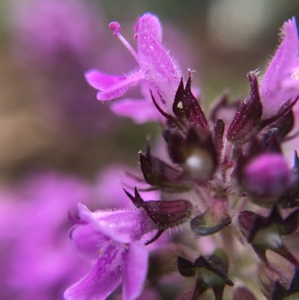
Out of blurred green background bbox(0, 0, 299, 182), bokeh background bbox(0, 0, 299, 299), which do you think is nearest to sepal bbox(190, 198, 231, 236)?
bokeh background bbox(0, 0, 299, 299)

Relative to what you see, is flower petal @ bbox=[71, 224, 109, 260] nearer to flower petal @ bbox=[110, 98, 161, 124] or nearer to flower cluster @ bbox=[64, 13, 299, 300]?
flower cluster @ bbox=[64, 13, 299, 300]

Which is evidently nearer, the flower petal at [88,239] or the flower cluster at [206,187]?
the flower cluster at [206,187]

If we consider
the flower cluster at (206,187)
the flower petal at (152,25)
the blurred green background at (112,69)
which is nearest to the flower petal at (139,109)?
the flower cluster at (206,187)

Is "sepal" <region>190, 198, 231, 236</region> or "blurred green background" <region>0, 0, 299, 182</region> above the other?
"blurred green background" <region>0, 0, 299, 182</region>

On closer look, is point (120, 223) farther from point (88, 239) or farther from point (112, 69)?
point (112, 69)

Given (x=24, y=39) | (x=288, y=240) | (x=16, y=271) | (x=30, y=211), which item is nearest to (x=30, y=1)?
(x=24, y=39)

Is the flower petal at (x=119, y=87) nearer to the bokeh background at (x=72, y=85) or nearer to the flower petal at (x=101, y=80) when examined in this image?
the flower petal at (x=101, y=80)
